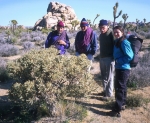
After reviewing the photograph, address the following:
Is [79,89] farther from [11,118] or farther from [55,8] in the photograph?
[55,8]

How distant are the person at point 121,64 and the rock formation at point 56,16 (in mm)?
34877

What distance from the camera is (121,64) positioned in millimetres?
4121

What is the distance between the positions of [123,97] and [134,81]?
6.91 feet

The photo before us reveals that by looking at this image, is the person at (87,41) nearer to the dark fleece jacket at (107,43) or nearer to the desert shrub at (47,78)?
the dark fleece jacket at (107,43)

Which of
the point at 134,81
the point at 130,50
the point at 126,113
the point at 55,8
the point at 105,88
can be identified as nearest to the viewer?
the point at 130,50

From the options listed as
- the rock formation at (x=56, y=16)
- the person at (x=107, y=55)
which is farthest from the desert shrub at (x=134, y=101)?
the rock formation at (x=56, y=16)

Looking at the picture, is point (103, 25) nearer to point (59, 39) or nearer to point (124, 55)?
point (124, 55)

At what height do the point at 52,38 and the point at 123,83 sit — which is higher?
the point at 52,38

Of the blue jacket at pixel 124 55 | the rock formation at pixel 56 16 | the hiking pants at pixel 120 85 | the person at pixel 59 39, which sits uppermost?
the rock formation at pixel 56 16

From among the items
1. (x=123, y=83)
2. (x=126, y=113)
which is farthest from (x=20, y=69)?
(x=126, y=113)

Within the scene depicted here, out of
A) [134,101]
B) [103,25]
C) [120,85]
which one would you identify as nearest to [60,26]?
[103,25]

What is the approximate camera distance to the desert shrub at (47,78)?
3211 mm

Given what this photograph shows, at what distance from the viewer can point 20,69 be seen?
3.58 m

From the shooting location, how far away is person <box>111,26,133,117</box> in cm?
392
